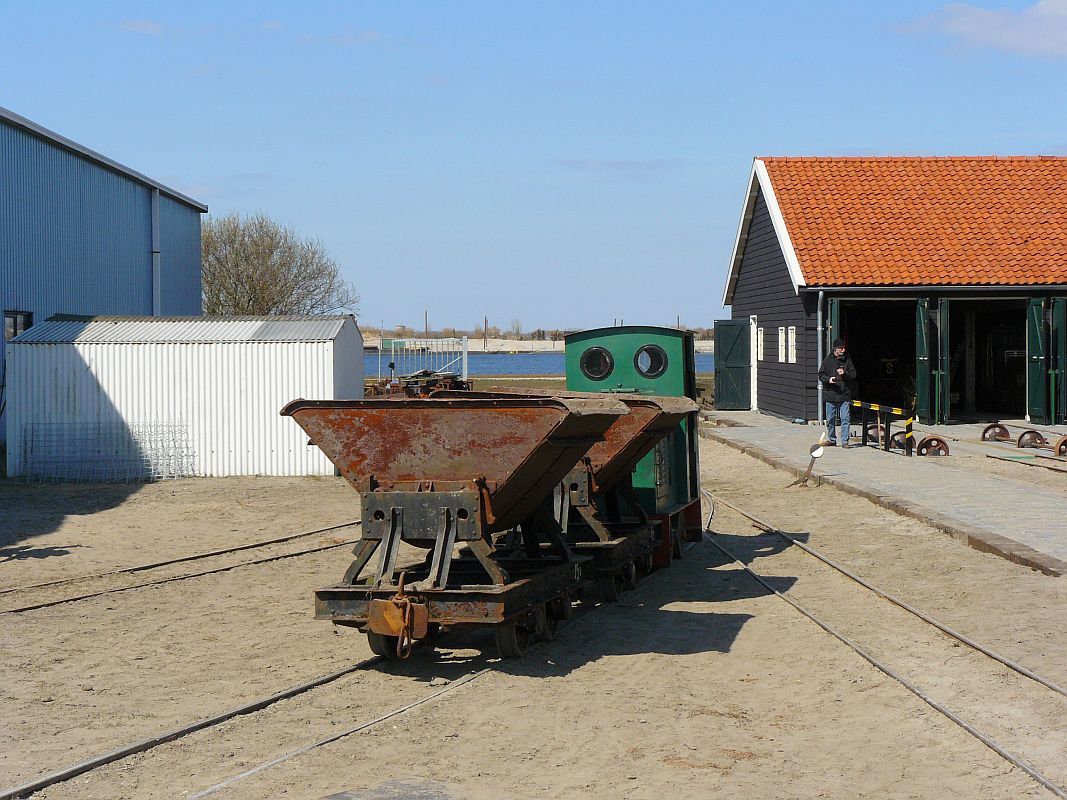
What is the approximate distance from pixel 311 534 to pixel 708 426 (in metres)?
17.1

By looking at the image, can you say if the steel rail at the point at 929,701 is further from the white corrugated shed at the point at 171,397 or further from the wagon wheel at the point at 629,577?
the white corrugated shed at the point at 171,397

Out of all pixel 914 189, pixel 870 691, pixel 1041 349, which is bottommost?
pixel 870 691

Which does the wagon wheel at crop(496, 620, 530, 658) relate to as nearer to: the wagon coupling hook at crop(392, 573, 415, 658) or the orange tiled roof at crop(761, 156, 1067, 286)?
the wagon coupling hook at crop(392, 573, 415, 658)

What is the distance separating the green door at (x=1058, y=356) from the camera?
2716 centimetres

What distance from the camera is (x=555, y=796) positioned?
19.2 ft

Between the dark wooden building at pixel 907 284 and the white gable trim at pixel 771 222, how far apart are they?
5 centimetres

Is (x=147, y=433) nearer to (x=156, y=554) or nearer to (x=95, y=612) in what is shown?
(x=156, y=554)

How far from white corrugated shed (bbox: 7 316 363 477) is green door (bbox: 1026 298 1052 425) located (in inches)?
585

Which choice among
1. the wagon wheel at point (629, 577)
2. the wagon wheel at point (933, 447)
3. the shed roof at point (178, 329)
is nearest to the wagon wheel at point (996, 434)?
the wagon wheel at point (933, 447)

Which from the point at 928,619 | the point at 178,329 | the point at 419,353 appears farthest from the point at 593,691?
the point at 419,353

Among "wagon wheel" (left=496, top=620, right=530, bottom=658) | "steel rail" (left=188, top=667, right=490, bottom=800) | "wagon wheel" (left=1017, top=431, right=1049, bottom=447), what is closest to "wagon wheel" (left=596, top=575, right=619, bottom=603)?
"wagon wheel" (left=496, top=620, right=530, bottom=658)

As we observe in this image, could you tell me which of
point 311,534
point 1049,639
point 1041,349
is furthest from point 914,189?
point 1049,639

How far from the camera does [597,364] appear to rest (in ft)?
44.4

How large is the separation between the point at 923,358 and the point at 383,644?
21.3m
